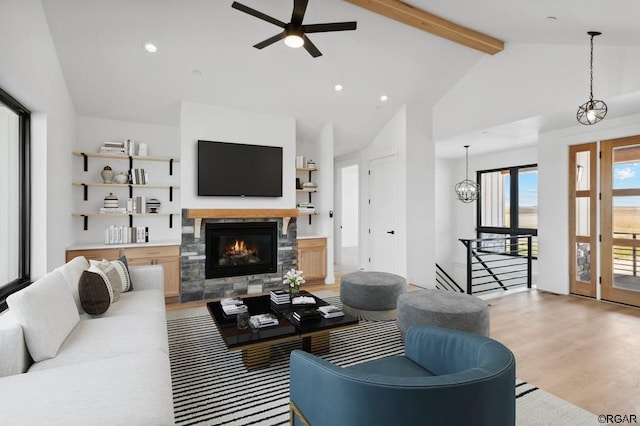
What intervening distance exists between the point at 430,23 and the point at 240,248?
12.8 ft

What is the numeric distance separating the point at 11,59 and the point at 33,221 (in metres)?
1.48

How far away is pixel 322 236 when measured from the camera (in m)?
5.71

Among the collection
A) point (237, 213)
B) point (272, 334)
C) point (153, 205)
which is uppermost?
point (153, 205)

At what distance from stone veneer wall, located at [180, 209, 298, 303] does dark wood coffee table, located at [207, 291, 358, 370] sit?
1.82m

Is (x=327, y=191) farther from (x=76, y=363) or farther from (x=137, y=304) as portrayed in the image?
(x=76, y=363)

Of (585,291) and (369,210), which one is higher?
(369,210)

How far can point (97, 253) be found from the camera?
427cm

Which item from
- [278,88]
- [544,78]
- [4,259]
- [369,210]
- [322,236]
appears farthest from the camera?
[369,210]

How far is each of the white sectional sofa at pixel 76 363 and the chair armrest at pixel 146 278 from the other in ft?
2.54

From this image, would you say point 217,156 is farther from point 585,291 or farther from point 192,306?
point 585,291

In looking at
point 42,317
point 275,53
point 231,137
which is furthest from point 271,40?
point 42,317

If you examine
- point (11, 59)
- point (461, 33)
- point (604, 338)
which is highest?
point (461, 33)

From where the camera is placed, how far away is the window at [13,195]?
2779 mm

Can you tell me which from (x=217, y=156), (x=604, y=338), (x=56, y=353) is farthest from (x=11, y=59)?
(x=604, y=338)
